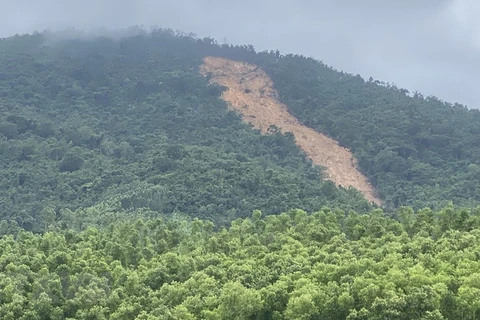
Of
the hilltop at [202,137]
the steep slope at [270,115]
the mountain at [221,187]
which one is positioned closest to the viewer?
the mountain at [221,187]

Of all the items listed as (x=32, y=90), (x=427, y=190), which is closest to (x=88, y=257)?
(x=427, y=190)

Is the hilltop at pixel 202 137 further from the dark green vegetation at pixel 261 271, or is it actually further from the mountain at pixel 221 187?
the dark green vegetation at pixel 261 271

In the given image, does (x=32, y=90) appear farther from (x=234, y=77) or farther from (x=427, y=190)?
(x=427, y=190)

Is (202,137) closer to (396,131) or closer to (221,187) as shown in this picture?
(221,187)

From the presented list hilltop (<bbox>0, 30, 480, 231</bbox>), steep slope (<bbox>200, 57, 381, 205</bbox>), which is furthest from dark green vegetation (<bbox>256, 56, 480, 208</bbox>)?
steep slope (<bbox>200, 57, 381, 205</bbox>)

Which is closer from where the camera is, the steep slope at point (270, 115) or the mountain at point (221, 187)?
Result: the mountain at point (221, 187)

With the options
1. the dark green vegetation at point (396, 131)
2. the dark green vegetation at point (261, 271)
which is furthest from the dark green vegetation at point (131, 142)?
the dark green vegetation at point (261, 271)

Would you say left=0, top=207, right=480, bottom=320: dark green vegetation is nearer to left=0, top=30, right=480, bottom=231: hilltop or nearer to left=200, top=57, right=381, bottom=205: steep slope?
left=0, top=30, right=480, bottom=231: hilltop

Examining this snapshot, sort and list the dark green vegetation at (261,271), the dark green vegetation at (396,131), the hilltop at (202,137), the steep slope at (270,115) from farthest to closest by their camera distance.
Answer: the steep slope at (270,115)
the dark green vegetation at (396,131)
the hilltop at (202,137)
the dark green vegetation at (261,271)
